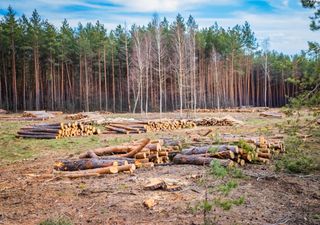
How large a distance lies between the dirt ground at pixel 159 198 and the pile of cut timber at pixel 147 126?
1238cm

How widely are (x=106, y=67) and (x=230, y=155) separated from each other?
53.6m

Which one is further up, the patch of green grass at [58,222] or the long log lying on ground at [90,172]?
the long log lying on ground at [90,172]

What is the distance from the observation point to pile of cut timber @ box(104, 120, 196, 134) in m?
23.6

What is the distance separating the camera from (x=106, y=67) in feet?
205

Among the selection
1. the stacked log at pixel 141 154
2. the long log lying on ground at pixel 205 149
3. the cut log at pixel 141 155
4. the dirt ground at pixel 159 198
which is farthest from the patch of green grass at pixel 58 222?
the long log lying on ground at pixel 205 149

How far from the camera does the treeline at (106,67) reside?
54.0 meters

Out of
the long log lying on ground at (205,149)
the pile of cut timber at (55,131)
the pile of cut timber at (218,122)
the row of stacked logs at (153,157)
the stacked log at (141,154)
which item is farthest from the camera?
the pile of cut timber at (218,122)

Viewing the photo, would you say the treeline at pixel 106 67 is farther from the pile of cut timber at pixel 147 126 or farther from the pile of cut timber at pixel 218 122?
the pile of cut timber at pixel 147 126

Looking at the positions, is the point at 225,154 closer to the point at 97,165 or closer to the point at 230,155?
the point at 230,155

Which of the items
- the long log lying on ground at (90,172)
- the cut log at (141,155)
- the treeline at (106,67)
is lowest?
the long log lying on ground at (90,172)

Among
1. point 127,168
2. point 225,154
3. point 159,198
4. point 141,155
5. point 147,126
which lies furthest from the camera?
point 147,126

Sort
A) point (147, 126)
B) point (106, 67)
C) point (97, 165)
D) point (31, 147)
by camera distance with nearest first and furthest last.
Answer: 1. point (97, 165)
2. point (31, 147)
3. point (147, 126)
4. point (106, 67)

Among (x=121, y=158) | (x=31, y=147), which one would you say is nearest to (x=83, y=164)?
(x=121, y=158)

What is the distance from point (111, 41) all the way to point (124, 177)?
185 feet
